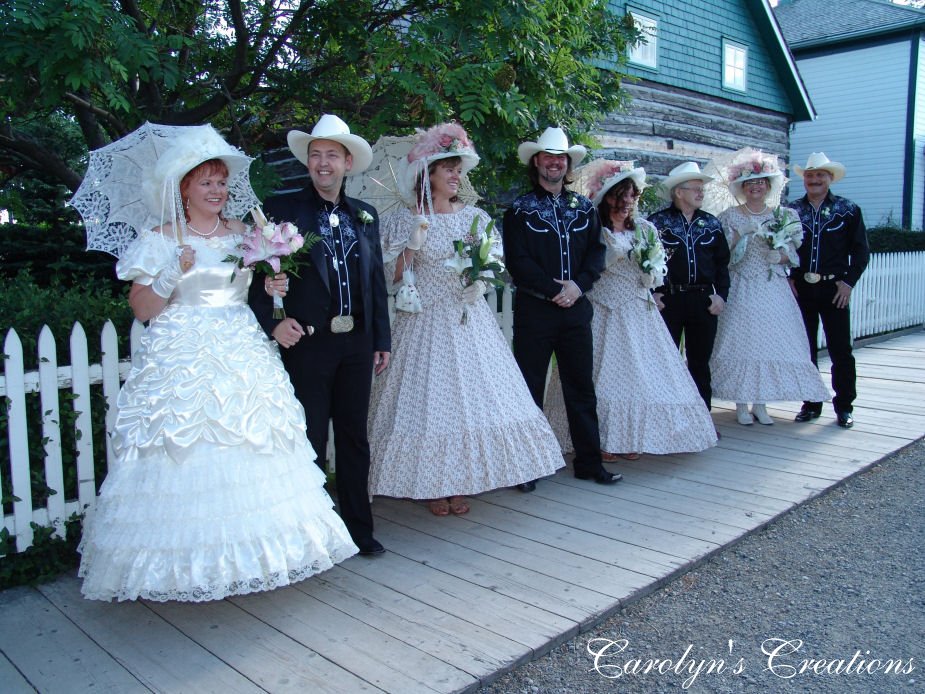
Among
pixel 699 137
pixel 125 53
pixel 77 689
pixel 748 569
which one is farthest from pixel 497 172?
pixel 699 137

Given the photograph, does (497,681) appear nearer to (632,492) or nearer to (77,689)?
(77,689)

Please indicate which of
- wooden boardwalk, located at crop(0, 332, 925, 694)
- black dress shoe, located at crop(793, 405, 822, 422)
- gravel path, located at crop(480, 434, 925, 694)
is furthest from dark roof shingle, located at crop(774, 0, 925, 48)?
gravel path, located at crop(480, 434, 925, 694)

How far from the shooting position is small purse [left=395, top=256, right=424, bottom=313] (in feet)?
14.0

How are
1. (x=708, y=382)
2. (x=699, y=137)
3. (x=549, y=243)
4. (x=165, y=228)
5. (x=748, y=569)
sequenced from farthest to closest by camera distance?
(x=699, y=137)
(x=708, y=382)
(x=549, y=243)
(x=748, y=569)
(x=165, y=228)

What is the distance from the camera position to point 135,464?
309 centimetres

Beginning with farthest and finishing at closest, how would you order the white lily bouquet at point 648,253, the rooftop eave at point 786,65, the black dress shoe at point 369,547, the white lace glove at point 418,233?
the rooftop eave at point 786,65 < the white lily bouquet at point 648,253 < the white lace glove at point 418,233 < the black dress shoe at point 369,547

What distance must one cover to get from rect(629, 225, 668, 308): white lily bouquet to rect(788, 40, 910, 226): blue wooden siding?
14.7 metres

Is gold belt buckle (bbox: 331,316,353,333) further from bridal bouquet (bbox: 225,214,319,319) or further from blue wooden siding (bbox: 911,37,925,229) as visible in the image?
blue wooden siding (bbox: 911,37,925,229)

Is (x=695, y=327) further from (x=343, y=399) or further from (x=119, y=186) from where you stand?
(x=119, y=186)

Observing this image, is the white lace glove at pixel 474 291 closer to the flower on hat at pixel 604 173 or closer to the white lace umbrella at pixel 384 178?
the white lace umbrella at pixel 384 178

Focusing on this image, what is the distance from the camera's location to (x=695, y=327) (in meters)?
5.79

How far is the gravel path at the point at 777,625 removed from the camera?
9.62 feet

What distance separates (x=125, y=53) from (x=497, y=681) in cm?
298

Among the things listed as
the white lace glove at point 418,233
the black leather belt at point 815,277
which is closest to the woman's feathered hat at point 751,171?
the black leather belt at point 815,277
